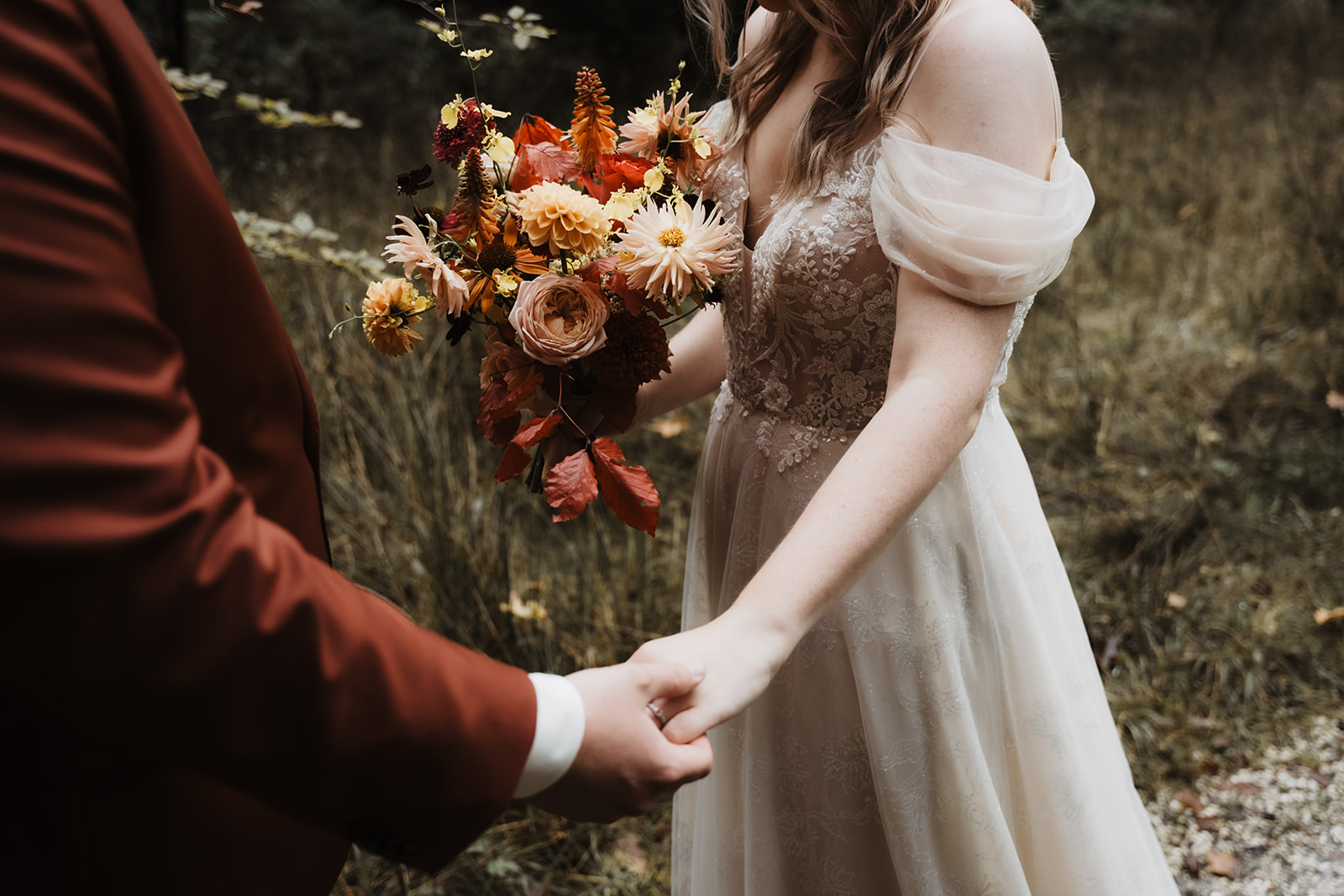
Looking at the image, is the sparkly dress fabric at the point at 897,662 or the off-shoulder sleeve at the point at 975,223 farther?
the sparkly dress fabric at the point at 897,662

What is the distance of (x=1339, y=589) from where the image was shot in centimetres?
322

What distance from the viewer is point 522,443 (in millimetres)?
1354

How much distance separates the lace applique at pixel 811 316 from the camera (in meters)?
1.40

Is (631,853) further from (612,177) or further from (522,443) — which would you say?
(612,177)

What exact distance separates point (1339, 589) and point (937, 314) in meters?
2.84

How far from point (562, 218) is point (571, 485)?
0.38m

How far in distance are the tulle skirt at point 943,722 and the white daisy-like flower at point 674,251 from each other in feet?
1.23

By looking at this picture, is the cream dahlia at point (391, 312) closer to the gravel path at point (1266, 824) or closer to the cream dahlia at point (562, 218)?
the cream dahlia at point (562, 218)

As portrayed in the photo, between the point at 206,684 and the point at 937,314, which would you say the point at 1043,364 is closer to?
the point at 937,314

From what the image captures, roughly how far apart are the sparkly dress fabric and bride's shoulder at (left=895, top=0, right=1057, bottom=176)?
11 cm

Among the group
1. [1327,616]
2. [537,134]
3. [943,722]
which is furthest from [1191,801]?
[537,134]

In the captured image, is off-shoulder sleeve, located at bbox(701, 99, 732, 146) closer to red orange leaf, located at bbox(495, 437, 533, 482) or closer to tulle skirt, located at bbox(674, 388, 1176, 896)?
tulle skirt, located at bbox(674, 388, 1176, 896)

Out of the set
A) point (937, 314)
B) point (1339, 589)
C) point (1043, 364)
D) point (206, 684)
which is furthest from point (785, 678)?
point (1043, 364)

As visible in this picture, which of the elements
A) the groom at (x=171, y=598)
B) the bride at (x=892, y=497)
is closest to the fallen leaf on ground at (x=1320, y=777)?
the bride at (x=892, y=497)
